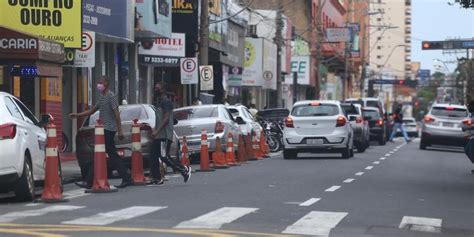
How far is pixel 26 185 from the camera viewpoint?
1411 cm

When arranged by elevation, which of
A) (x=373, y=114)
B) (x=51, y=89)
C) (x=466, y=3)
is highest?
(x=466, y=3)

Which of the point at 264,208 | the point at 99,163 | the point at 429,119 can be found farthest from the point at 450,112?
the point at 264,208

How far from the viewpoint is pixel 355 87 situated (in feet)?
376

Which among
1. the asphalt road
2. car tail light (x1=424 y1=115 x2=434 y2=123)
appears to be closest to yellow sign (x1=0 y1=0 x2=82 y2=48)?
the asphalt road

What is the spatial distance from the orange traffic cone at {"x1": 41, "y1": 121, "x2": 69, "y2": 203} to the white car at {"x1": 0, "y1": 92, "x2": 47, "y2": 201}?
261 millimetres

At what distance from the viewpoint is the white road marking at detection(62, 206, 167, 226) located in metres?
11.4

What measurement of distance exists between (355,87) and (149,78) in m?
76.9

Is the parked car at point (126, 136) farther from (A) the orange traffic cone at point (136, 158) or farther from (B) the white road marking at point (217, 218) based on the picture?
(B) the white road marking at point (217, 218)

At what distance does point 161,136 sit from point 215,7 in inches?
1029

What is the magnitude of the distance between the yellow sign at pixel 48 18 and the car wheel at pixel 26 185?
980cm

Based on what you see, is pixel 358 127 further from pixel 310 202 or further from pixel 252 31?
pixel 252 31

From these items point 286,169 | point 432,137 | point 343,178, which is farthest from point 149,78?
point 343,178

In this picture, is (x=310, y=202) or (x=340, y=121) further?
(x=340, y=121)

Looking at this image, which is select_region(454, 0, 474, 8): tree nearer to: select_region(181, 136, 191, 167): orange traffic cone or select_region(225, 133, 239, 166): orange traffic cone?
select_region(181, 136, 191, 167): orange traffic cone
